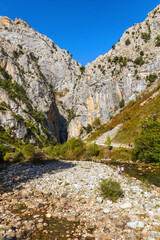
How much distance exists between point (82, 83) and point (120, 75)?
2921cm

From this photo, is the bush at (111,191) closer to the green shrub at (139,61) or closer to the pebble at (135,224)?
the pebble at (135,224)

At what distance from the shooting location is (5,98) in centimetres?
8062

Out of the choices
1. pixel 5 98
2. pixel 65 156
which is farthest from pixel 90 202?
pixel 5 98

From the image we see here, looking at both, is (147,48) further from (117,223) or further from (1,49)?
(117,223)

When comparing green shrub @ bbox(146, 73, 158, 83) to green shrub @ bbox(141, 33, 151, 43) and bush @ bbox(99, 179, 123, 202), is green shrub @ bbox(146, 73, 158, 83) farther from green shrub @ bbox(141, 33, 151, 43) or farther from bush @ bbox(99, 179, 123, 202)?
bush @ bbox(99, 179, 123, 202)

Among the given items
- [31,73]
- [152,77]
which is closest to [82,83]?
[31,73]

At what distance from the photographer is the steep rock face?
253 ft

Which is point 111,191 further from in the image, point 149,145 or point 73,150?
point 73,150

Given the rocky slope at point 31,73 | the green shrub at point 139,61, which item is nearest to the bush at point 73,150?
the rocky slope at point 31,73

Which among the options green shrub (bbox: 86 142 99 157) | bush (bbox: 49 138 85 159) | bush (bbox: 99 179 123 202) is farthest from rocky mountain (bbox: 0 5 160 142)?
bush (bbox: 99 179 123 202)

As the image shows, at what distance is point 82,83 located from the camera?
104 metres

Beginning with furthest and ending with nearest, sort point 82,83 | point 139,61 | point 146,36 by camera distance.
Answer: point 82,83 < point 146,36 < point 139,61

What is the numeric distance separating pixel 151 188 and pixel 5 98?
82955mm

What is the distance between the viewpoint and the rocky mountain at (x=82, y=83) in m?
76.2
